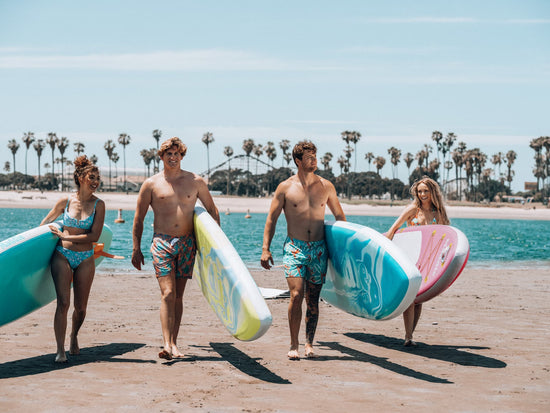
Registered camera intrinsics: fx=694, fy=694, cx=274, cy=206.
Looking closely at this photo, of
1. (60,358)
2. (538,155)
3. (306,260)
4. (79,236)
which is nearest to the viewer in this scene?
(60,358)

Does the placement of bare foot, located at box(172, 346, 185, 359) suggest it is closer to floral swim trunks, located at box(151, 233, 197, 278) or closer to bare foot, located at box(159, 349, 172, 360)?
bare foot, located at box(159, 349, 172, 360)

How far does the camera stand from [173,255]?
5.56 metres

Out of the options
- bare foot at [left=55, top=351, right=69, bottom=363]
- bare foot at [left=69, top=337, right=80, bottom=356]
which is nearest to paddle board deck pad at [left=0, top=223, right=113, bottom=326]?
bare foot at [left=69, top=337, right=80, bottom=356]

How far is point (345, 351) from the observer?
239 inches

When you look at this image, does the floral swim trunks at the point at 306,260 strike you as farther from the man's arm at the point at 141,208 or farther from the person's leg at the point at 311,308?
the man's arm at the point at 141,208

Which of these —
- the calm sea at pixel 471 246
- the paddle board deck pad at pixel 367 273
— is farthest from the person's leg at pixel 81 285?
the calm sea at pixel 471 246

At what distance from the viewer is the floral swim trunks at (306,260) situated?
18.9 feet

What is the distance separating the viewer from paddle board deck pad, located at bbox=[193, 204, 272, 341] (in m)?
4.83

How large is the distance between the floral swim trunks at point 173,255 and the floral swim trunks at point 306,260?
0.79 m

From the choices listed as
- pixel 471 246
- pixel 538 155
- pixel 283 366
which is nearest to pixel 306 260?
pixel 283 366

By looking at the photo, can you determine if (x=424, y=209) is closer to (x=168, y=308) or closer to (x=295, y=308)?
(x=295, y=308)

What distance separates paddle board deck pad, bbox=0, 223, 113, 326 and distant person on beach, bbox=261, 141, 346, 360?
1.78 meters

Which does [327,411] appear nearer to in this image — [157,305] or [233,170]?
[157,305]

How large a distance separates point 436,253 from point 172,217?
2402mm
